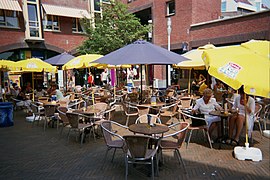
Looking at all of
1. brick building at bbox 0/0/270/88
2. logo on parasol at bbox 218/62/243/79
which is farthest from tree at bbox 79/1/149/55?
logo on parasol at bbox 218/62/243/79

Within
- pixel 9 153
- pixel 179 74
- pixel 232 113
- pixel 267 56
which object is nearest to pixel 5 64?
pixel 9 153

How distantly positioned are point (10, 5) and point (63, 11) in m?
4.11

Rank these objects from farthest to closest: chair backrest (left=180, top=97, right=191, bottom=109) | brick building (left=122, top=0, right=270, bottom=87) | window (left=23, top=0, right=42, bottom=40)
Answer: window (left=23, top=0, right=42, bottom=40) → brick building (left=122, top=0, right=270, bottom=87) → chair backrest (left=180, top=97, right=191, bottom=109)

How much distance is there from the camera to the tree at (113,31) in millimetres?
14203

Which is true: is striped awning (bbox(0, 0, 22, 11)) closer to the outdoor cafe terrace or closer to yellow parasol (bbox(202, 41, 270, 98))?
the outdoor cafe terrace

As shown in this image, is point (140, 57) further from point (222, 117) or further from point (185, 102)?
point (185, 102)

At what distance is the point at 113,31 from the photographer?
47.1 feet

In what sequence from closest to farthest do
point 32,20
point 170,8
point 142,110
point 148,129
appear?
point 148,129 < point 142,110 < point 170,8 < point 32,20

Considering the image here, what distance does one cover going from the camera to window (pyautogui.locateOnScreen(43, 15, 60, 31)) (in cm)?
1795

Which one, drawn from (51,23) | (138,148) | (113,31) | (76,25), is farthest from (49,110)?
(76,25)

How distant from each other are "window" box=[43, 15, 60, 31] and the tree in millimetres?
4722

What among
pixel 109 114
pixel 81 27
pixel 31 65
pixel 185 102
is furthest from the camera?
pixel 81 27

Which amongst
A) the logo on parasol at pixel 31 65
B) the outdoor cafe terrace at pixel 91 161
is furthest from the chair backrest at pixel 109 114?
the logo on parasol at pixel 31 65

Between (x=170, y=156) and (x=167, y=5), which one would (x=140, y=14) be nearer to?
(x=167, y=5)
